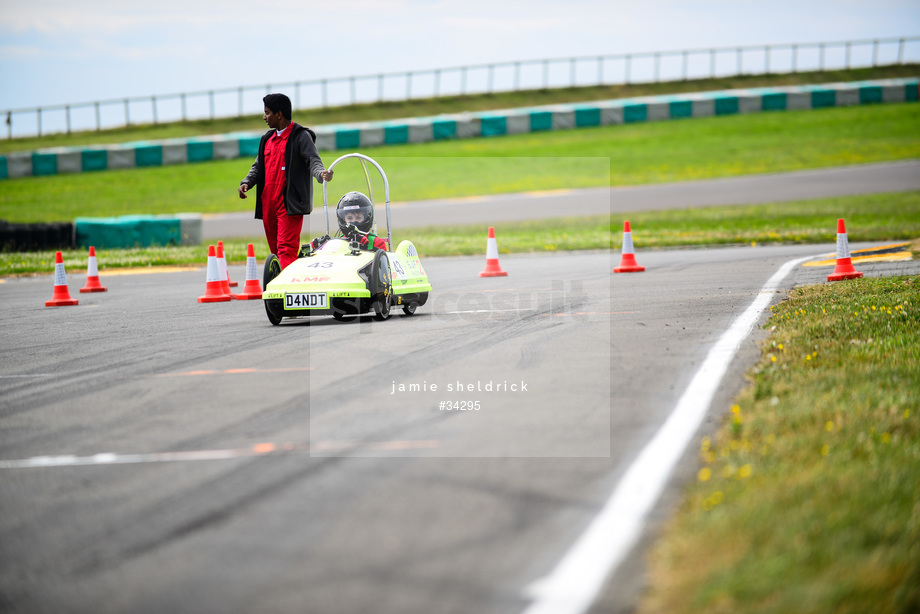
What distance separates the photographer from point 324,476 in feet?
13.9

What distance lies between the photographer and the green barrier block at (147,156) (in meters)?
43.3

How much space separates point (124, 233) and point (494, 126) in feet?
84.6

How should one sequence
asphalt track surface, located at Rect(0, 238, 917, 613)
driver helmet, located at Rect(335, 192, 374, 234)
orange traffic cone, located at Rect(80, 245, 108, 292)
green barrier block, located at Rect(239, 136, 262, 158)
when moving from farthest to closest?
green barrier block, located at Rect(239, 136, 262, 158) → orange traffic cone, located at Rect(80, 245, 108, 292) → driver helmet, located at Rect(335, 192, 374, 234) → asphalt track surface, located at Rect(0, 238, 917, 613)

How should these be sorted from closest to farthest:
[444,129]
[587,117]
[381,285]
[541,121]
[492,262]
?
[381,285], [492,262], [444,129], [541,121], [587,117]

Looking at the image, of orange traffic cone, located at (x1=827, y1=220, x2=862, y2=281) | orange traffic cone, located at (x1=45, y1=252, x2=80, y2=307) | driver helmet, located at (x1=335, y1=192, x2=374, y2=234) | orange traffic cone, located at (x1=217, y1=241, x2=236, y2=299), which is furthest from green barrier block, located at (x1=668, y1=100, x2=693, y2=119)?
driver helmet, located at (x1=335, y1=192, x2=374, y2=234)

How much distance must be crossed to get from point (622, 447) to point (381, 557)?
5.43 ft

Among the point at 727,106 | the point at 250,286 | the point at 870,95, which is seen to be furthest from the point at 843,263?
the point at 870,95

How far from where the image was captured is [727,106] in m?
47.9

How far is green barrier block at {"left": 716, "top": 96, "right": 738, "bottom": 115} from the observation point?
157 feet

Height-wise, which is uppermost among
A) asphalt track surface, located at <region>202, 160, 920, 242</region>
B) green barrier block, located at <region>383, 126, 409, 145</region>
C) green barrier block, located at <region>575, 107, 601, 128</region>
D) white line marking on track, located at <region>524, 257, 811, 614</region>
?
green barrier block, located at <region>575, 107, 601, 128</region>

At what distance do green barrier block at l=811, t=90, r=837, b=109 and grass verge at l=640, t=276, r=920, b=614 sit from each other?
150ft

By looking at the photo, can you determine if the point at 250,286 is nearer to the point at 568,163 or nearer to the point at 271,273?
the point at 271,273

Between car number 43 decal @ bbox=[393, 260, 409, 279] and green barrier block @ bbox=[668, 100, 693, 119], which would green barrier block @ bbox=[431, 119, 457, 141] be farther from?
car number 43 decal @ bbox=[393, 260, 409, 279]

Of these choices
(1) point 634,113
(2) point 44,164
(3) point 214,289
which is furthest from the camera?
(1) point 634,113
